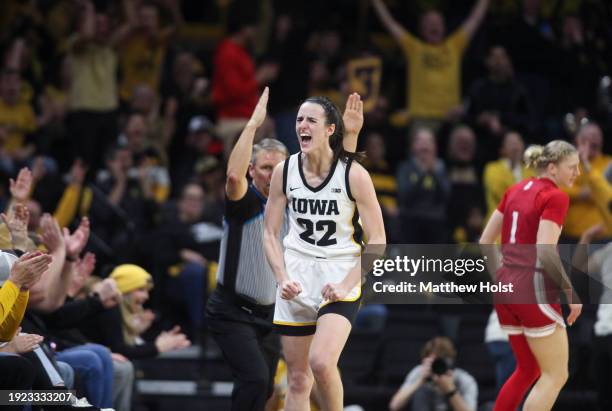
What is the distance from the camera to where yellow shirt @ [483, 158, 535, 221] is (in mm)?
12375

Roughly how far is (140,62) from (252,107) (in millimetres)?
1532

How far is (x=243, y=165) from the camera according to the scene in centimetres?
744

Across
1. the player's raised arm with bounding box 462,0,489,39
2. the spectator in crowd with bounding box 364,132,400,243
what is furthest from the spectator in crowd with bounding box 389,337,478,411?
the player's raised arm with bounding box 462,0,489,39

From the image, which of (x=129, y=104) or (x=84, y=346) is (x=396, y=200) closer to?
(x=129, y=104)

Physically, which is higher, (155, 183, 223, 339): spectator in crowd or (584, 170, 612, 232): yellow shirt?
(584, 170, 612, 232): yellow shirt

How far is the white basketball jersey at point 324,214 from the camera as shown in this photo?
7117 millimetres

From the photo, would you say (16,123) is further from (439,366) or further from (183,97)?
(439,366)

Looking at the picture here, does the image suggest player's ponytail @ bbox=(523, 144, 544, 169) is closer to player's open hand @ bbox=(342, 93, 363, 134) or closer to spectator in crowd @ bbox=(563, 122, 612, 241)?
player's open hand @ bbox=(342, 93, 363, 134)

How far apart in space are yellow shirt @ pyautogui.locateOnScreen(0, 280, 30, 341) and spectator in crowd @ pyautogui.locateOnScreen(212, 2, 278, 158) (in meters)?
6.24

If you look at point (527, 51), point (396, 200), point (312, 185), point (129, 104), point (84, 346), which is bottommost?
point (84, 346)

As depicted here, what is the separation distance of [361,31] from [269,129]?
11.1 ft

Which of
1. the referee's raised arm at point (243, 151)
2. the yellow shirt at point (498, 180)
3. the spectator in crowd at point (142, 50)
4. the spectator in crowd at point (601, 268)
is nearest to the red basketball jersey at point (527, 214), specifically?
the spectator in crowd at point (601, 268)

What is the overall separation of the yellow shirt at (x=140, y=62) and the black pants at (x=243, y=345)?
6.51 meters

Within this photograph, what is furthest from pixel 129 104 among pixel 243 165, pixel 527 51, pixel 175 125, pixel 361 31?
pixel 243 165
